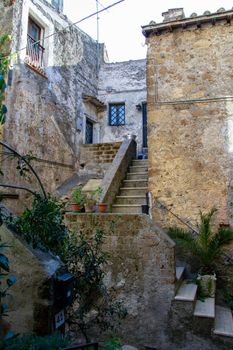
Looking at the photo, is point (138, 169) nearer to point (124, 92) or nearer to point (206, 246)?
point (206, 246)

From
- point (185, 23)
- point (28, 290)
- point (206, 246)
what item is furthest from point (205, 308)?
point (185, 23)

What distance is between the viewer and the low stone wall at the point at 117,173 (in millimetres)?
7546

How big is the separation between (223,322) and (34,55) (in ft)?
31.4

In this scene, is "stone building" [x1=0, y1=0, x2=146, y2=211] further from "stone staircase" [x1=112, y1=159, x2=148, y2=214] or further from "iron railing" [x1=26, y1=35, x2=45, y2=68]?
"stone staircase" [x1=112, y1=159, x2=148, y2=214]

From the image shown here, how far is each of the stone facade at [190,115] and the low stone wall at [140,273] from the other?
7.02ft

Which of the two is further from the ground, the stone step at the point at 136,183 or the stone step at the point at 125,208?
the stone step at the point at 136,183

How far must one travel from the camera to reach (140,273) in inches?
203

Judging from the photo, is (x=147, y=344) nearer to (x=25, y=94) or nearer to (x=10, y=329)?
(x=10, y=329)

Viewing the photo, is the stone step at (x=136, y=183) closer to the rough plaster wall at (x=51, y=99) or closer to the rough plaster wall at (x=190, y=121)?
the rough plaster wall at (x=190, y=121)

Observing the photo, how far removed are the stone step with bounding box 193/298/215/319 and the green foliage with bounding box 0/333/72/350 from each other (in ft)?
9.37

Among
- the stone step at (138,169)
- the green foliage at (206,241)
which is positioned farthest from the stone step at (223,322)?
the stone step at (138,169)

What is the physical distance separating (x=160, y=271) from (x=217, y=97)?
457 cm

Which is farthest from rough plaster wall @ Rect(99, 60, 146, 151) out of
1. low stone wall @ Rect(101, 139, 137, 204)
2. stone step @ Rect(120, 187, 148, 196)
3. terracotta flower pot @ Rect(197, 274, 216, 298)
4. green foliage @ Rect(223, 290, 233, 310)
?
terracotta flower pot @ Rect(197, 274, 216, 298)

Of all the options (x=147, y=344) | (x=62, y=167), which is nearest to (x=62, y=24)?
(x=62, y=167)
